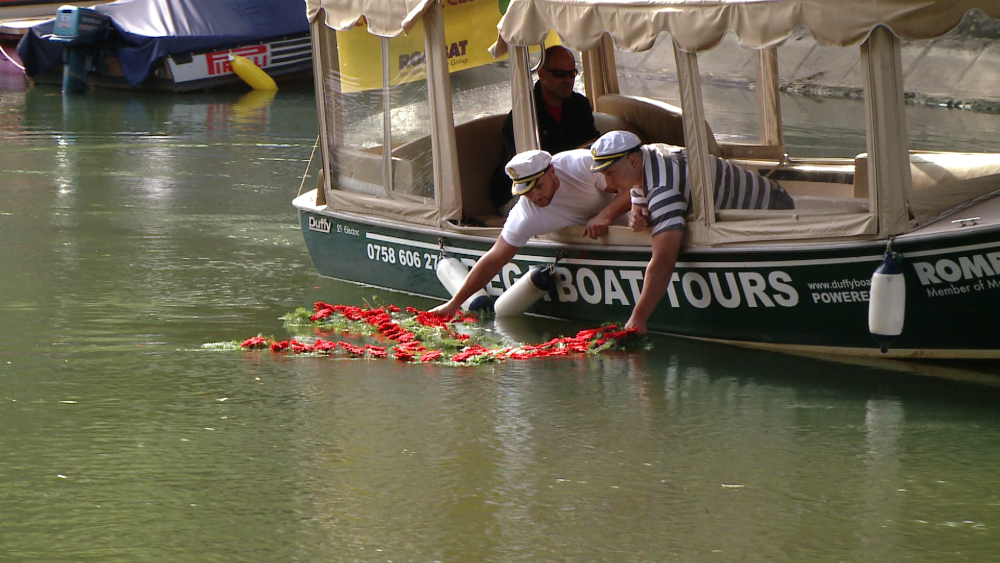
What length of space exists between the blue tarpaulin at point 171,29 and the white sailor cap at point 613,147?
17.0 metres

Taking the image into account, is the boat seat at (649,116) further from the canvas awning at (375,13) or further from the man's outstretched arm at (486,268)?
the canvas awning at (375,13)

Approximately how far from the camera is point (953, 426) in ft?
20.9

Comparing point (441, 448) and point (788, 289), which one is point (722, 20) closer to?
point (788, 289)

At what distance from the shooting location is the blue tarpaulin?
23.1 metres

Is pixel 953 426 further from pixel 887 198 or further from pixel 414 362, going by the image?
pixel 414 362

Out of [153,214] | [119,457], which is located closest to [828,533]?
[119,457]

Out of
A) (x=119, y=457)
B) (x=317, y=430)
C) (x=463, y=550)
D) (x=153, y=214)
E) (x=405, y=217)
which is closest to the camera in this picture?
(x=463, y=550)

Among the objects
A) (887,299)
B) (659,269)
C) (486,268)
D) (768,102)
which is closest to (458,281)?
(486,268)

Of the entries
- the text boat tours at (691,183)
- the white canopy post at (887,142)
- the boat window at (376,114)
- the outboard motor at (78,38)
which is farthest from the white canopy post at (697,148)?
the outboard motor at (78,38)

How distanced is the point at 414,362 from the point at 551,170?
1.46m

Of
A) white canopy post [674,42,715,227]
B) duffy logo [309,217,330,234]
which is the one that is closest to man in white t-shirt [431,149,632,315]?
white canopy post [674,42,715,227]

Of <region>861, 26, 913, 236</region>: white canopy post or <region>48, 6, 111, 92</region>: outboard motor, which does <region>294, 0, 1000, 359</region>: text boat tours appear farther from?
<region>48, 6, 111, 92</region>: outboard motor

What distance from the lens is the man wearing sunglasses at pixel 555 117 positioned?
8.65 meters

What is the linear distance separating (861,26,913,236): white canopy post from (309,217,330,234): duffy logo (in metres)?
4.38
